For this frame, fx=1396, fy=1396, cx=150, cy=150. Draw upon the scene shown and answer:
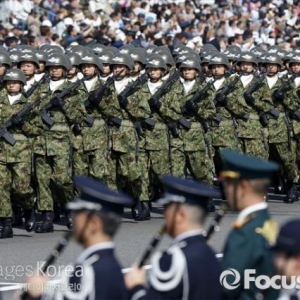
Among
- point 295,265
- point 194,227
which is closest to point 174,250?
point 194,227

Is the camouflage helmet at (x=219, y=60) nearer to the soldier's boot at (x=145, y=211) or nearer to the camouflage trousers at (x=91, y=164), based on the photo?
the soldier's boot at (x=145, y=211)

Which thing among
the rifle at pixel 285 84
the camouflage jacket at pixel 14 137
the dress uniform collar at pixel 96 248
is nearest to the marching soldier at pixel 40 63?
the camouflage jacket at pixel 14 137

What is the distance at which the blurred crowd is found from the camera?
24.8m

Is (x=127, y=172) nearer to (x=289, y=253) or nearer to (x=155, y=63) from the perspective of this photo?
(x=155, y=63)

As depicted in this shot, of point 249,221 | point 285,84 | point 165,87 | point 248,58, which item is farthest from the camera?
point 248,58

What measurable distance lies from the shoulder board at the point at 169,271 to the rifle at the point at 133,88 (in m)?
9.63

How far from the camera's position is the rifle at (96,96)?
49.8ft

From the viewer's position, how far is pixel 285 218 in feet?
50.7

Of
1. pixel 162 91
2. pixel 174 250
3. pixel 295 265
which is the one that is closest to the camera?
pixel 295 265

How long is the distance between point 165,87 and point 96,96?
1.25 meters

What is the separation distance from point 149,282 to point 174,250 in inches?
7.4

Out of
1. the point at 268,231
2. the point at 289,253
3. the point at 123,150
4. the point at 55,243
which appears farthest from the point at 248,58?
the point at 289,253

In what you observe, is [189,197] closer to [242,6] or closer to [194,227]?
[194,227]

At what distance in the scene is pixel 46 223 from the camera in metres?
14.6
